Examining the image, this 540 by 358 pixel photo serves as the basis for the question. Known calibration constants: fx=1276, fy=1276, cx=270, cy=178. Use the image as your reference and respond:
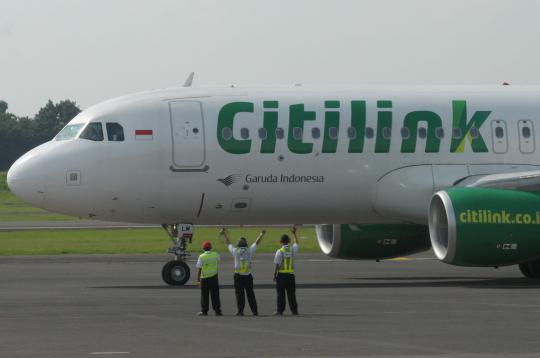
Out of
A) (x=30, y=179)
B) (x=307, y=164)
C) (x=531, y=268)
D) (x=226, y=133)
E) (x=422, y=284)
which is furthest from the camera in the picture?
(x=531, y=268)

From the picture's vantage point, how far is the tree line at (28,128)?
543 ft

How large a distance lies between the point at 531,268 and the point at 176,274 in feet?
31.7

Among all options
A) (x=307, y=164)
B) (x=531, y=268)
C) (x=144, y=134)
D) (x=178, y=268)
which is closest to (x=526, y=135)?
(x=531, y=268)

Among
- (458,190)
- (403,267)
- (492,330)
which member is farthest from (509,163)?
(492,330)

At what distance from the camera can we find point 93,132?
31.1 metres

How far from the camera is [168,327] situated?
2145cm

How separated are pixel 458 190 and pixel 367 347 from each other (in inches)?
477

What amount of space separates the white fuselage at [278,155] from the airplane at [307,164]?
0.03 metres

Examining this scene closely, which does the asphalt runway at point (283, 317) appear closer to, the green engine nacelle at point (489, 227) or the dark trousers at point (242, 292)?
the dark trousers at point (242, 292)

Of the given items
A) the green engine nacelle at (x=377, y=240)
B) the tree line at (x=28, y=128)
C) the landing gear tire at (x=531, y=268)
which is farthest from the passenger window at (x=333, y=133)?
the tree line at (x=28, y=128)

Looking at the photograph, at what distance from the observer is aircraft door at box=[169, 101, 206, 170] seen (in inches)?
1222

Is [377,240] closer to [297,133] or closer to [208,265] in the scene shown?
[297,133]

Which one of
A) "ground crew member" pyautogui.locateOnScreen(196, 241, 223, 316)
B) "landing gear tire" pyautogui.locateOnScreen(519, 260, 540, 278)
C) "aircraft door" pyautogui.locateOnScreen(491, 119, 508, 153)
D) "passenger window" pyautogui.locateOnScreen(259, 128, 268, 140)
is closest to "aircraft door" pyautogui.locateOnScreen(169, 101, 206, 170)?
"passenger window" pyautogui.locateOnScreen(259, 128, 268, 140)

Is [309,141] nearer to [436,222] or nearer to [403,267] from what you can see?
[436,222]
